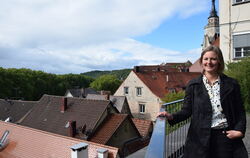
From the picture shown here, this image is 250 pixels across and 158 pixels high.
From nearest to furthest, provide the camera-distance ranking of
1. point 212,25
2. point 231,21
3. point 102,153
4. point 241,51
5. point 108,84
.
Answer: point 102,153
point 241,51
point 231,21
point 212,25
point 108,84

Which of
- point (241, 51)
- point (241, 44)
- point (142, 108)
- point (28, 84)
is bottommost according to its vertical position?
point (142, 108)

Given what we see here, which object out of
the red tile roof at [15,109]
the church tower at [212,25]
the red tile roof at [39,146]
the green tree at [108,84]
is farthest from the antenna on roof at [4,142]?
the green tree at [108,84]

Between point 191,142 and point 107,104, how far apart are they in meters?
15.1

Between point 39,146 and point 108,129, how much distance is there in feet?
19.2

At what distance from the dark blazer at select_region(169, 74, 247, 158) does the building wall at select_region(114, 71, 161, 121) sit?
26984 mm

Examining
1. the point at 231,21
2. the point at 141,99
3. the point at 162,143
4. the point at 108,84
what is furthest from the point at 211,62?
the point at 108,84

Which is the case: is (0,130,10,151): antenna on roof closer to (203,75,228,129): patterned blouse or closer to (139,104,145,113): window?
(203,75,228,129): patterned blouse

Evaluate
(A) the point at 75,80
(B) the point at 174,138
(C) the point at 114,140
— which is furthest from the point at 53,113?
(A) the point at 75,80

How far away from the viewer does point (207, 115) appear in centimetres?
220

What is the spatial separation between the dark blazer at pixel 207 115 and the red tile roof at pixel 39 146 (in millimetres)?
7103

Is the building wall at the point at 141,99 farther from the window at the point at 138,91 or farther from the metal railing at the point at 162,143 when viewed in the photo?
the metal railing at the point at 162,143

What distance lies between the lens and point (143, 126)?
18.9 meters

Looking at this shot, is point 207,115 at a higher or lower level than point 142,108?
higher

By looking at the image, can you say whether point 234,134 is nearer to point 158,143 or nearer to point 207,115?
point 207,115
